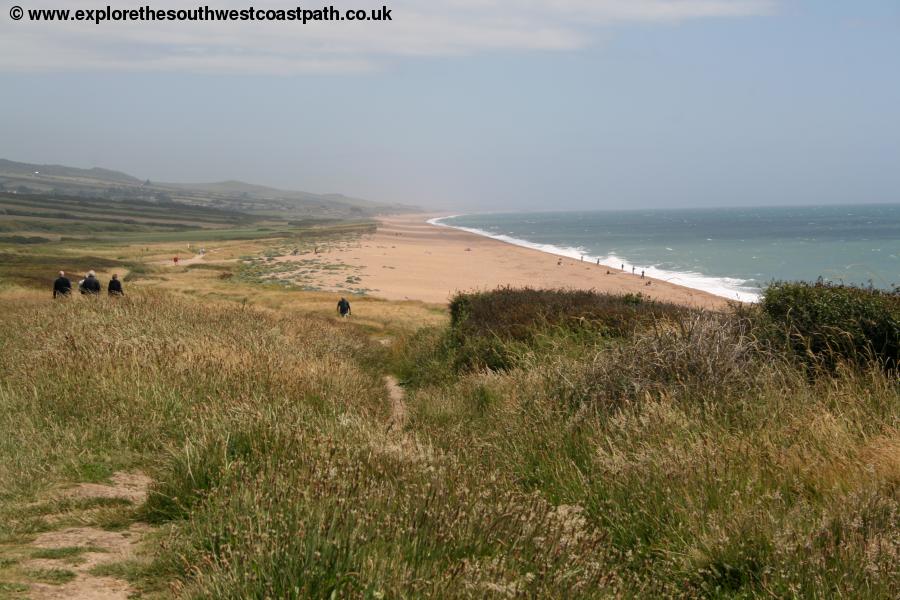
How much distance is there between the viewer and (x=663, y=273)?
200 feet

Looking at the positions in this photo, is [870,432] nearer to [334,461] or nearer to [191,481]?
[334,461]

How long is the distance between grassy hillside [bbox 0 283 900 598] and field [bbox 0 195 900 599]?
0.02 meters

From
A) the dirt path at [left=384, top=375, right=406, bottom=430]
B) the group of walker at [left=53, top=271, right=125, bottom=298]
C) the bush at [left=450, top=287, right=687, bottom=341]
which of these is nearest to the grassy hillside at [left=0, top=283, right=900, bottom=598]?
the dirt path at [left=384, top=375, right=406, bottom=430]

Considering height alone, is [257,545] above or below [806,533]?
above

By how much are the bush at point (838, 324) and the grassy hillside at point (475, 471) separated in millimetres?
257

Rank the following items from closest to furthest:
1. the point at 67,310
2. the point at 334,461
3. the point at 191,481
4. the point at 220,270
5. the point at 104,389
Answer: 1. the point at 334,461
2. the point at 191,481
3. the point at 104,389
4. the point at 67,310
5. the point at 220,270

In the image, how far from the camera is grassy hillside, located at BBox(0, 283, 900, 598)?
3.73m

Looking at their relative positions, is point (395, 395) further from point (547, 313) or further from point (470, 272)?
point (470, 272)

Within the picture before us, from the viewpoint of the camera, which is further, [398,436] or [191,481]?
[398,436]

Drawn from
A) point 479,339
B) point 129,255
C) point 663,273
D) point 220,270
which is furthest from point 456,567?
point 129,255

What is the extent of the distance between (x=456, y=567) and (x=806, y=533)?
228 centimetres

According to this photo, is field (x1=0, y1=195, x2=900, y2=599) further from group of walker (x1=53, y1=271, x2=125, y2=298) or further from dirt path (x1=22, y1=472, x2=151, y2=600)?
group of walker (x1=53, y1=271, x2=125, y2=298)

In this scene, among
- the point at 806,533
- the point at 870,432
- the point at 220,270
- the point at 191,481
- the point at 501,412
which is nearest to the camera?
the point at 806,533

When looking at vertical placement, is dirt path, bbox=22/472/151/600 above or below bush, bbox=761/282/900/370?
below
